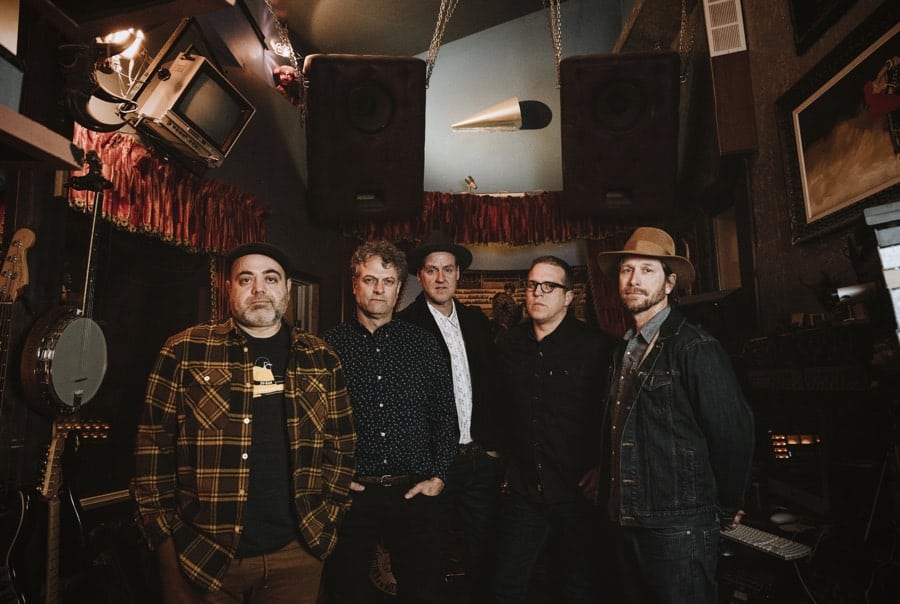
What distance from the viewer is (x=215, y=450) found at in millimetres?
1762

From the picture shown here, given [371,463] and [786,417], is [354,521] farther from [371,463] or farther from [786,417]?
[786,417]

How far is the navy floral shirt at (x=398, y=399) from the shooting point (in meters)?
2.18

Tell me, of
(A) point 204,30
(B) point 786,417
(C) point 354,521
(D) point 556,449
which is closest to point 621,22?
(A) point 204,30

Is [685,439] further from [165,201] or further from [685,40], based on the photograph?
[685,40]

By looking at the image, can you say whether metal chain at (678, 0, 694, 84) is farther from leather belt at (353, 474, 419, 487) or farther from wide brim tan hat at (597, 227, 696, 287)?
leather belt at (353, 474, 419, 487)

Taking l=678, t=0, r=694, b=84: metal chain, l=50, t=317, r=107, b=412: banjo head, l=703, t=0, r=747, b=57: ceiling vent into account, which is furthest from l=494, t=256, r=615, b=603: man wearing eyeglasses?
l=678, t=0, r=694, b=84: metal chain

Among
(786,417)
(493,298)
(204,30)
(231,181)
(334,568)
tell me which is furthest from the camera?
(493,298)

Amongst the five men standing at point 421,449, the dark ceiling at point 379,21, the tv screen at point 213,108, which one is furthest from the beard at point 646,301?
the dark ceiling at point 379,21

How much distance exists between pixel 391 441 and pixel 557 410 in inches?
27.7

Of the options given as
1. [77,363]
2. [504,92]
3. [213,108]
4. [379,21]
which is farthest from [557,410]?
[504,92]

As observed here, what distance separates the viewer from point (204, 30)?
135 inches

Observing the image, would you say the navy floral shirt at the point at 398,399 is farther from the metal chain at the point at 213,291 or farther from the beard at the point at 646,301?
the metal chain at the point at 213,291

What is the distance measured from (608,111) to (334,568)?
128 inches

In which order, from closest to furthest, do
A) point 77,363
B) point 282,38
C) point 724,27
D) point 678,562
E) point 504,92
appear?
point 678,562 < point 77,363 < point 724,27 < point 282,38 < point 504,92
